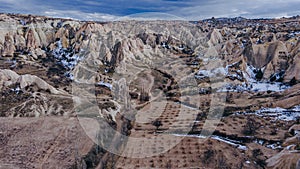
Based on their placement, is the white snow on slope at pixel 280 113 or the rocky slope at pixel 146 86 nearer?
the rocky slope at pixel 146 86

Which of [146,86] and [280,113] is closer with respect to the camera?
[280,113]

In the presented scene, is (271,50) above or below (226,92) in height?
above

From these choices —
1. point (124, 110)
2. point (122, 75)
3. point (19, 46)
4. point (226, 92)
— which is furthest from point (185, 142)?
point (19, 46)

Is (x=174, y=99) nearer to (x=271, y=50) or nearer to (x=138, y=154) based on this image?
(x=138, y=154)

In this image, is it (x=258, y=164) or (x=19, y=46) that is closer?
(x=258, y=164)

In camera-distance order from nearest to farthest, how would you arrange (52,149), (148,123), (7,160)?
(7,160) → (52,149) → (148,123)

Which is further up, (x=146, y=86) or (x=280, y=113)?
(x=146, y=86)

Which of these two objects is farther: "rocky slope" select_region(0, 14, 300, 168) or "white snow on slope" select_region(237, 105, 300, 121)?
"white snow on slope" select_region(237, 105, 300, 121)

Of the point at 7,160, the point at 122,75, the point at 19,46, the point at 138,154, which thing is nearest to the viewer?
the point at 7,160
